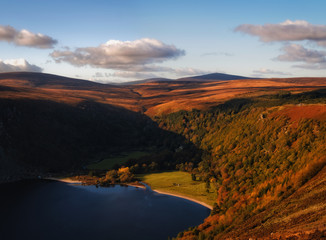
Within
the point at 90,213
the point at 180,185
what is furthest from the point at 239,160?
the point at 90,213

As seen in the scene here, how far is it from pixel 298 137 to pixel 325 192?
58.1 meters

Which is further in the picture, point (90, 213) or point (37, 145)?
point (37, 145)

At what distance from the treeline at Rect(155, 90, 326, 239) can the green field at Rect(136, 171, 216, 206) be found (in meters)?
4.21

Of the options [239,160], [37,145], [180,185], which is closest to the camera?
[239,160]

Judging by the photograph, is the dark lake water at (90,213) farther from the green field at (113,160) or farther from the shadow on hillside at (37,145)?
the green field at (113,160)

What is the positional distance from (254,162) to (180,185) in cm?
3854

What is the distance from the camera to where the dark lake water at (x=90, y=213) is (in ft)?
288

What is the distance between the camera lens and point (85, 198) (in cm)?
11875

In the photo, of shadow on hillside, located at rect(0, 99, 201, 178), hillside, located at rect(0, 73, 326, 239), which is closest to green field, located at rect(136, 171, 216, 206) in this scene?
hillside, located at rect(0, 73, 326, 239)

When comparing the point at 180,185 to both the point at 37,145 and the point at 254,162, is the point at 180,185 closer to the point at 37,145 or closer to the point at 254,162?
the point at 254,162

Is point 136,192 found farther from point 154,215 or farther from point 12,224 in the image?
point 12,224

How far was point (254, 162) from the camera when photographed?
378 feet

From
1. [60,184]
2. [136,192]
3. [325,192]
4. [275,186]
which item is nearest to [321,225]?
[325,192]

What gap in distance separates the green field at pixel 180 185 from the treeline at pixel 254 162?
13.8 ft
